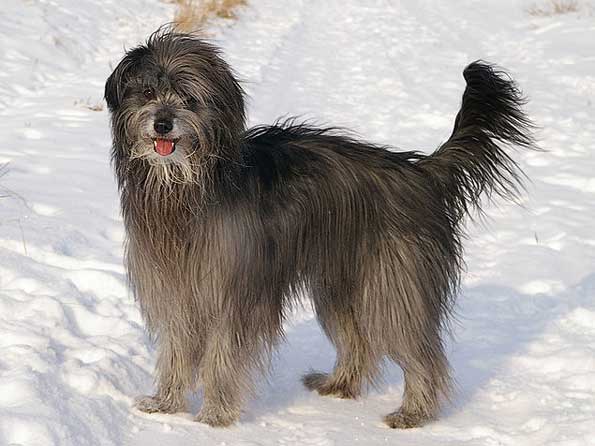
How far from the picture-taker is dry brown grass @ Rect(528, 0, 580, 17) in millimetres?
14269

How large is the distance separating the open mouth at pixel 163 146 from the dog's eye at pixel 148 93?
16cm

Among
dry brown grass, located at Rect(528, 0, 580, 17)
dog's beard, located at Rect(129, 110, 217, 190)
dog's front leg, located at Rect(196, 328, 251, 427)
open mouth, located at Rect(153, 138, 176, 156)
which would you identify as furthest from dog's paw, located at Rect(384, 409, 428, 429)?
dry brown grass, located at Rect(528, 0, 580, 17)

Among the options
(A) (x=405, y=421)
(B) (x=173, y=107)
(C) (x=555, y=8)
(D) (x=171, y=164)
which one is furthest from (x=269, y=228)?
(C) (x=555, y=8)

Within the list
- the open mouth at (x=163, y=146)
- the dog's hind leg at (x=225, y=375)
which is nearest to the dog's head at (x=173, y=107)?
the open mouth at (x=163, y=146)

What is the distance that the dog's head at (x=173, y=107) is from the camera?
11.1ft

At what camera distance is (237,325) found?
3799 millimetres

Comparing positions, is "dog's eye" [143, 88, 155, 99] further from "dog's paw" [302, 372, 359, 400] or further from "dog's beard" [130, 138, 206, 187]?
"dog's paw" [302, 372, 359, 400]

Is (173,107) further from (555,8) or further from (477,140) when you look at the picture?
(555,8)

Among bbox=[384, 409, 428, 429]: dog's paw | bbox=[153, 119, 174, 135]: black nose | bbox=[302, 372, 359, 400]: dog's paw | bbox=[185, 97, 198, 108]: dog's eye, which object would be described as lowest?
bbox=[302, 372, 359, 400]: dog's paw

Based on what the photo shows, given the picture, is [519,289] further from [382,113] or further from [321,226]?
[382,113]

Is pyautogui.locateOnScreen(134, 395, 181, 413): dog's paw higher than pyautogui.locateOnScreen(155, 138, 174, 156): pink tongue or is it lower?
lower

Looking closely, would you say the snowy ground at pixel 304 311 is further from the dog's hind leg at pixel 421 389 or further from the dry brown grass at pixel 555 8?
the dry brown grass at pixel 555 8

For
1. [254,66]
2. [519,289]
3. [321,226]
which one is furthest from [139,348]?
[254,66]

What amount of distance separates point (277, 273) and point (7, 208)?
2.35m
